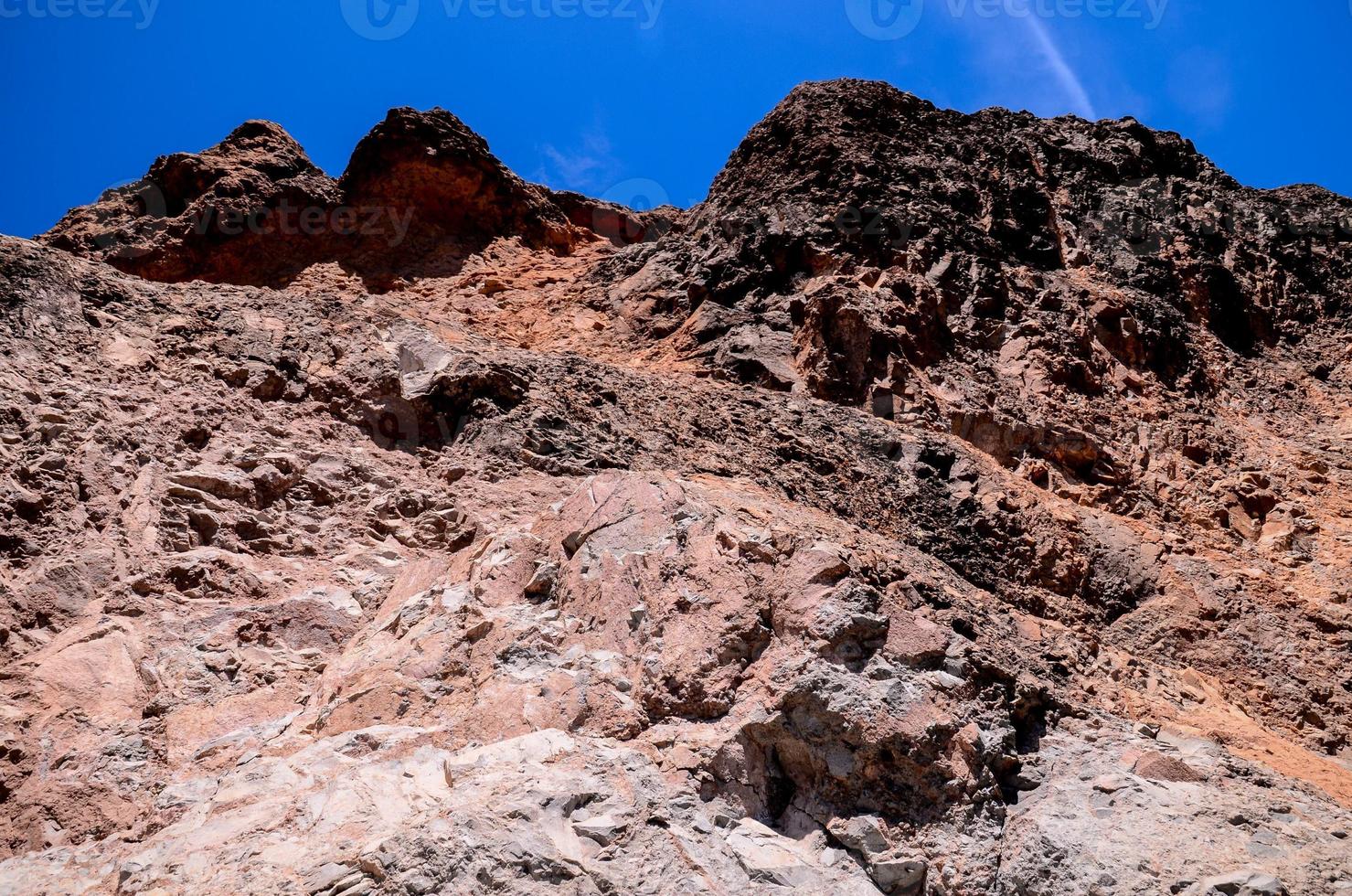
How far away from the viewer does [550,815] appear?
4.93 metres

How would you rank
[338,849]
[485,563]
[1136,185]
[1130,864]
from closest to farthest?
1. [338,849]
2. [1130,864]
3. [485,563]
4. [1136,185]

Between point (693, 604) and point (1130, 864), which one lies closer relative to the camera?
point (1130, 864)

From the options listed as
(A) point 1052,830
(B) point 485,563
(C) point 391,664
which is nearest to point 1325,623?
(A) point 1052,830

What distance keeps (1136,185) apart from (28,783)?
13.8 metres

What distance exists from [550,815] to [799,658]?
161 centimetres

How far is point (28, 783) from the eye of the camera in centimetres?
558

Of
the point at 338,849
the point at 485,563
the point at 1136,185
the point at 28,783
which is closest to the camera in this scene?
the point at 338,849

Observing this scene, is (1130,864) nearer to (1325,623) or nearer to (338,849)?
(338,849)

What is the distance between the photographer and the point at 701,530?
6824mm

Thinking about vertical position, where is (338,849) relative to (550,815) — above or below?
below

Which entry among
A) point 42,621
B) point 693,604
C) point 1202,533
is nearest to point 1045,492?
point 1202,533

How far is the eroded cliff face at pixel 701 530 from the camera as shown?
208 inches

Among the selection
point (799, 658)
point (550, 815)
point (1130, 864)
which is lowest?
point (550, 815)

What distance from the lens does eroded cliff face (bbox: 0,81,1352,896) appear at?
5.28m
